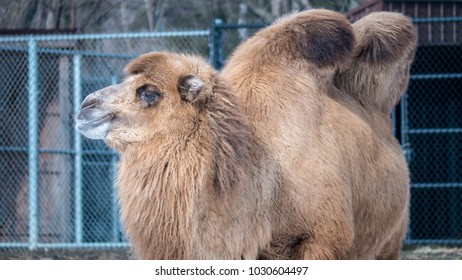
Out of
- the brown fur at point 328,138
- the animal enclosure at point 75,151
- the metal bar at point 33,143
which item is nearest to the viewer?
the brown fur at point 328,138

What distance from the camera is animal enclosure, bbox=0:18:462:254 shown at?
12477 mm

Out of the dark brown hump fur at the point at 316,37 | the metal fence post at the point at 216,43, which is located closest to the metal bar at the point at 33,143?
the metal fence post at the point at 216,43

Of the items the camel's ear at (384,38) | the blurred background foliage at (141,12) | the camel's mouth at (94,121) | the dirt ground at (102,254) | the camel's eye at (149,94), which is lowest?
the dirt ground at (102,254)

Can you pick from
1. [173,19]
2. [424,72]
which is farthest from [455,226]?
[173,19]

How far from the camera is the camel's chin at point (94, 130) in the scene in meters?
5.09

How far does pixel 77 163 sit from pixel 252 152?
7.36m

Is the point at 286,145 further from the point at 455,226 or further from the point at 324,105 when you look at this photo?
the point at 455,226

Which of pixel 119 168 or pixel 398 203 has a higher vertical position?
pixel 119 168

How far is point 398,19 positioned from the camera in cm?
714

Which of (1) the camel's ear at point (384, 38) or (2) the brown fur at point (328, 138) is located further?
(1) the camel's ear at point (384, 38)

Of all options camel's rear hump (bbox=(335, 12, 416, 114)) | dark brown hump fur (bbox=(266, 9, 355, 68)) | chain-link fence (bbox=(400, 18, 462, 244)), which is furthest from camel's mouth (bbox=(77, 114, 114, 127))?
chain-link fence (bbox=(400, 18, 462, 244))

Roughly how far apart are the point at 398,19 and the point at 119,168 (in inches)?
109

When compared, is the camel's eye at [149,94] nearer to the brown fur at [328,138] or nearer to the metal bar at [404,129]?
the brown fur at [328,138]

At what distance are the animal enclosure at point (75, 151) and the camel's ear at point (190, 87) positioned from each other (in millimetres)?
7165
